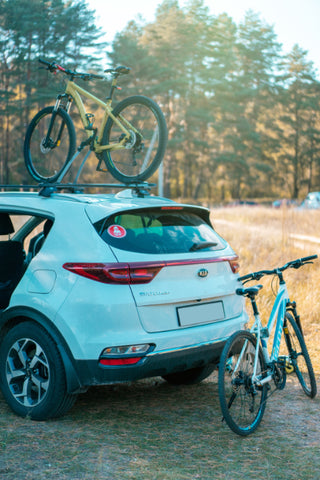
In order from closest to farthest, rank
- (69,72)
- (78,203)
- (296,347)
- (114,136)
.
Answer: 1. (78,203)
2. (296,347)
3. (114,136)
4. (69,72)

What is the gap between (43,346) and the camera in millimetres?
4371

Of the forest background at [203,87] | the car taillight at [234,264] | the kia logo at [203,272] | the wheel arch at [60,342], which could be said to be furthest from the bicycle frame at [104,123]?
the forest background at [203,87]

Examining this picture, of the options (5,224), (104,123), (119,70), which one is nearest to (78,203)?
(5,224)

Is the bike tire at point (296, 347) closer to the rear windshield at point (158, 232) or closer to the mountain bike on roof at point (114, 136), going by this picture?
the rear windshield at point (158, 232)

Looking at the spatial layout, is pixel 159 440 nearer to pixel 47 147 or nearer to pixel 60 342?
pixel 60 342

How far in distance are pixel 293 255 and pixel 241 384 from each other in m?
7.84

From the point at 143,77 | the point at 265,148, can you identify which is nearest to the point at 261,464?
the point at 143,77

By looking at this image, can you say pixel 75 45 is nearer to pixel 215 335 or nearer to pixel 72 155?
pixel 72 155

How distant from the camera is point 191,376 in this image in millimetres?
5660

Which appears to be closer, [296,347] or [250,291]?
[250,291]

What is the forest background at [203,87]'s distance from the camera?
32938mm

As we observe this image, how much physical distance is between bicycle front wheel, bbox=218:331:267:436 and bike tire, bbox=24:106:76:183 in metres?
2.58

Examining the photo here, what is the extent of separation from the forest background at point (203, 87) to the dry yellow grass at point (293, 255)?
1925cm

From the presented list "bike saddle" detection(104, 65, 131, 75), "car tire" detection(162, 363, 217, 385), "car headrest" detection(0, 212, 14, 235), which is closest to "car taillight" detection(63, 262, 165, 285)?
"car tire" detection(162, 363, 217, 385)
